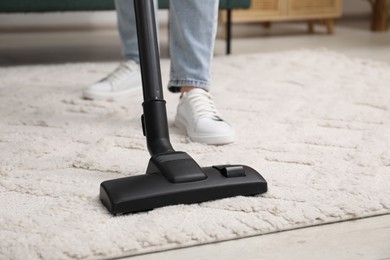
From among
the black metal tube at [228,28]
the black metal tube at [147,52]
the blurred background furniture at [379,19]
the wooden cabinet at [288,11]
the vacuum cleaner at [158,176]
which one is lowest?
the blurred background furniture at [379,19]

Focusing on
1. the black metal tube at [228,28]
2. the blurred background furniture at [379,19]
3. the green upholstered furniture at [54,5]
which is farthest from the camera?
the blurred background furniture at [379,19]

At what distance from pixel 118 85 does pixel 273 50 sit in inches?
55.5

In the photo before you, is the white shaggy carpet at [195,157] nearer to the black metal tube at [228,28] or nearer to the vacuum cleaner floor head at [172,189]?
the vacuum cleaner floor head at [172,189]

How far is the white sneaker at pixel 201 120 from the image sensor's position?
1320 mm

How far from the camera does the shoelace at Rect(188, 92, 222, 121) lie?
4.52ft

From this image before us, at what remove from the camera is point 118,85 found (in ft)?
5.85

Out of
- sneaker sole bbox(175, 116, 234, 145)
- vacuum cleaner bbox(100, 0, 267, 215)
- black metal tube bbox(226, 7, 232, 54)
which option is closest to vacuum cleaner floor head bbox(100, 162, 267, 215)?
vacuum cleaner bbox(100, 0, 267, 215)

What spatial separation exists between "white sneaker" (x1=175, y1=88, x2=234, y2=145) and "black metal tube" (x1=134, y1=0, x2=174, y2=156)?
30 centimetres

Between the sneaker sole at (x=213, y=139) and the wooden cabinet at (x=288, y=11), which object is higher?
the sneaker sole at (x=213, y=139)

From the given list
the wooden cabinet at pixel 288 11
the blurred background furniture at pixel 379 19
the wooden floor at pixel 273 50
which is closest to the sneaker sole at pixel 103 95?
the wooden floor at pixel 273 50

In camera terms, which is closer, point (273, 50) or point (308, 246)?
point (308, 246)

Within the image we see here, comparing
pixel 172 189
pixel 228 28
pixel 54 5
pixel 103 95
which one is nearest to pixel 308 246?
pixel 172 189

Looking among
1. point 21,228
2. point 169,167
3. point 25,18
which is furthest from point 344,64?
point 25,18

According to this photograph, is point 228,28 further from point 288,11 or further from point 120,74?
point 120,74
